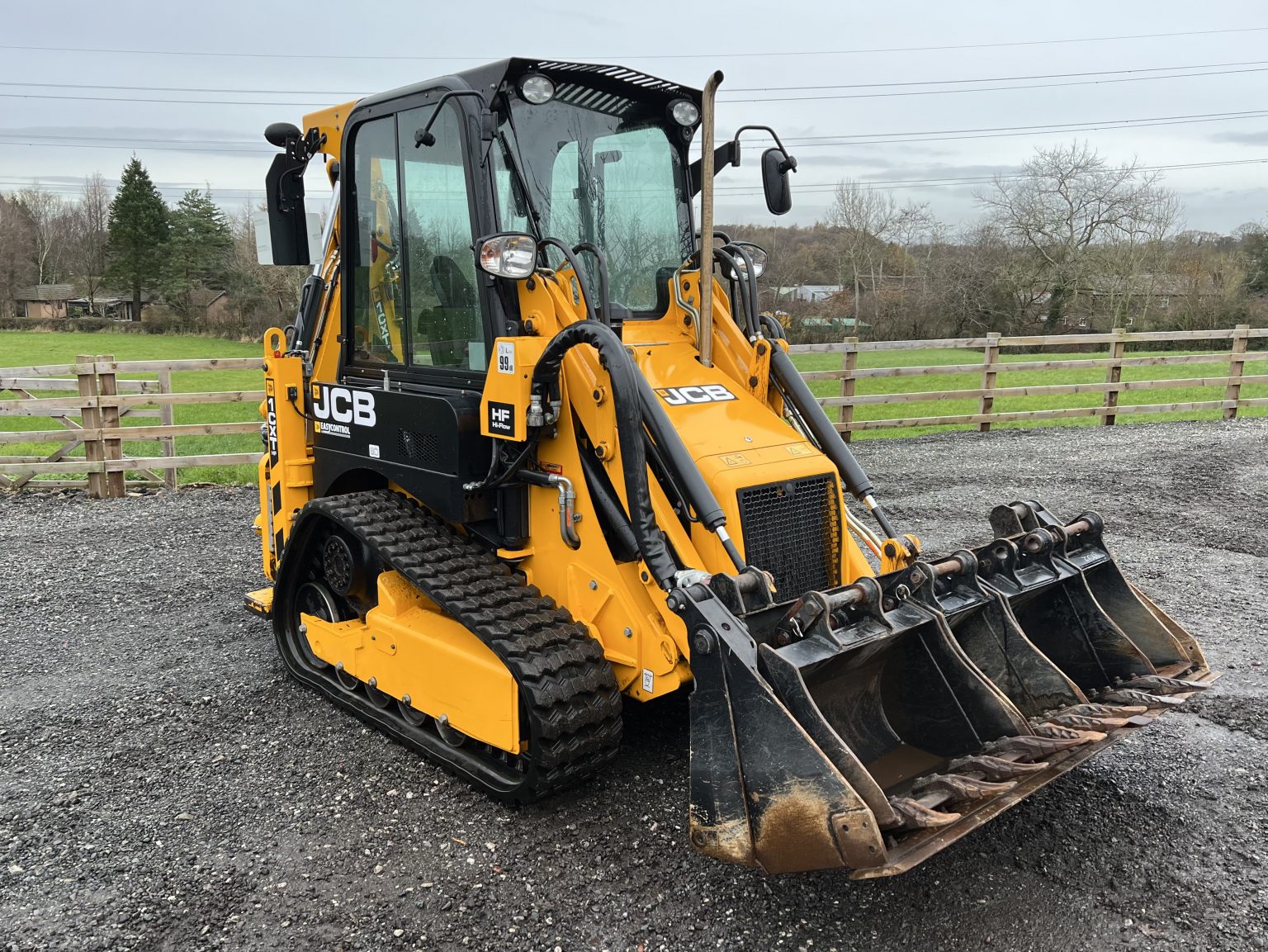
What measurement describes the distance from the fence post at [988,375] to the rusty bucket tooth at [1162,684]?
9.21 m

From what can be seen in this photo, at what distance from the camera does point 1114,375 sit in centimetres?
1341

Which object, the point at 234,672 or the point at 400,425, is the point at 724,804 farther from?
the point at 234,672

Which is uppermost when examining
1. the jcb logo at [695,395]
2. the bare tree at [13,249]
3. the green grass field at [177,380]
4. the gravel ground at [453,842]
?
the bare tree at [13,249]

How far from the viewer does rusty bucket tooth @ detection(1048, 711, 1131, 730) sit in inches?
126

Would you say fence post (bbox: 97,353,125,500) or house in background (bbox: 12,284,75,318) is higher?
house in background (bbox: 12,284,75,318)

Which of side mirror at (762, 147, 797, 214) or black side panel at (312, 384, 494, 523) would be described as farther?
side mirror at (762, 147, 797, 214)

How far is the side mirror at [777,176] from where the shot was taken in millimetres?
4695

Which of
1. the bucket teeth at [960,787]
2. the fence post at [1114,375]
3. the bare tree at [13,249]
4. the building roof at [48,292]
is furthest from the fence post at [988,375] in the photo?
the building roof at [48,292]

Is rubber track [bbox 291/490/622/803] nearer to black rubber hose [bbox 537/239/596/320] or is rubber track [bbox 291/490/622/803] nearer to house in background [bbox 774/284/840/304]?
black rubber hose [bbox 537/239/596/320]

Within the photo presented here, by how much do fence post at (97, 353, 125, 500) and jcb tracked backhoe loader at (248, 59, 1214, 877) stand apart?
5.21m

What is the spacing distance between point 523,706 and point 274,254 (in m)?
3.23

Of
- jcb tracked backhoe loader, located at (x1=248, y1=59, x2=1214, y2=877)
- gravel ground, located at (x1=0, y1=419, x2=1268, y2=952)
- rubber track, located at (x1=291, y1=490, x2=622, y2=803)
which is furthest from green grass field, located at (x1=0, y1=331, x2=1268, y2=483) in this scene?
rubber track, located at (x1=291, y1=490, x2=622, y2=803)

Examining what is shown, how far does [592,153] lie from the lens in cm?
434

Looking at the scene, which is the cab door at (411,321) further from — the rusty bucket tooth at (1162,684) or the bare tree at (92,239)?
the bare tree at (92,239)
